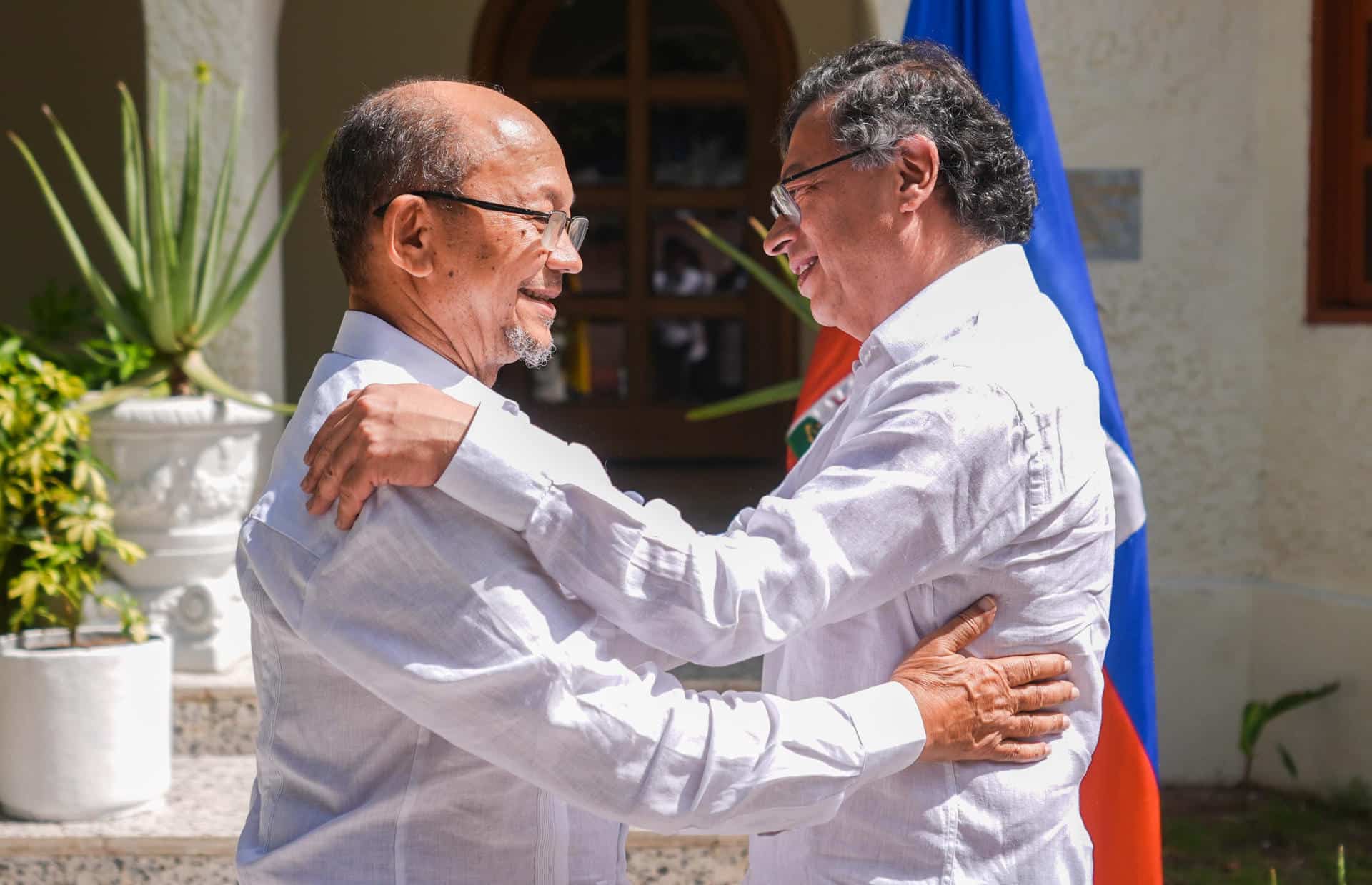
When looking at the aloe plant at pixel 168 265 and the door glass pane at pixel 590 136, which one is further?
the door glass pane at pixel 590 136

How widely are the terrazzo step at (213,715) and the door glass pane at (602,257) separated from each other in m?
3.58

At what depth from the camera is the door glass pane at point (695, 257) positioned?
24.7 feet

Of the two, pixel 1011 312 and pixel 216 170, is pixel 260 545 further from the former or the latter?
pixel 216 170

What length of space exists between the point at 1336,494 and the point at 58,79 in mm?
6573

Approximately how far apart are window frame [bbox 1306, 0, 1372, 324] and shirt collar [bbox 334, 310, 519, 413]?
4.26 m

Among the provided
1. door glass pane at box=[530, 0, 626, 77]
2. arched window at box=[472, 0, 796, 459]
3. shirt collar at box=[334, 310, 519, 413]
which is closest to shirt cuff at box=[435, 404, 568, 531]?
shirt collar at box=[334, 310, 519, 413]

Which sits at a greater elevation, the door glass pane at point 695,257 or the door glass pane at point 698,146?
the door glass pane at point 698,146

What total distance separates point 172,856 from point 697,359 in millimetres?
4501

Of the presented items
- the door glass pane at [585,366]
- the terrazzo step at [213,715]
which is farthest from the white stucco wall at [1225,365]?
the door glass pane at [585,366]

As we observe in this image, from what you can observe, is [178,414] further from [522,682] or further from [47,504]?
[522,682]

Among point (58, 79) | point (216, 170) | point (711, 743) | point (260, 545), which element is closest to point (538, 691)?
point (711, 743)

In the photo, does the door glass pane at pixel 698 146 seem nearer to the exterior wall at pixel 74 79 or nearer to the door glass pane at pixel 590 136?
the door glass pane at pixel 590 136

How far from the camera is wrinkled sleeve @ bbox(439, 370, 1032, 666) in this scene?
4.79ft

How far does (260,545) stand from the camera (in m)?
1.54
